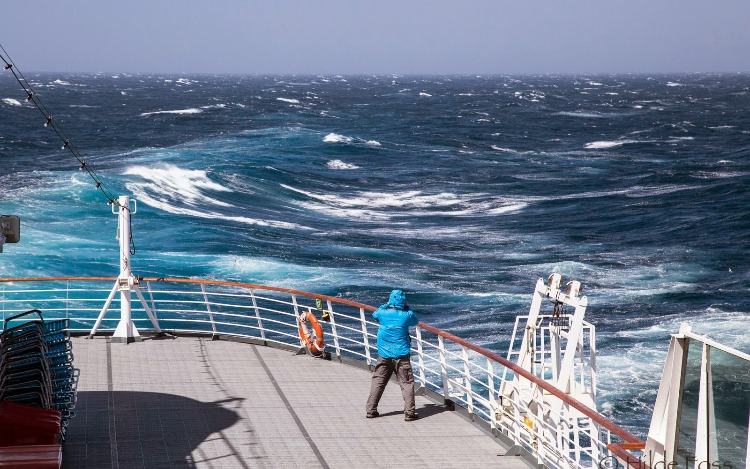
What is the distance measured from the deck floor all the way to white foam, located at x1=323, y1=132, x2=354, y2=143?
6203 centimetres

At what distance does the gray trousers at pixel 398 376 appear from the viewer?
10125mm

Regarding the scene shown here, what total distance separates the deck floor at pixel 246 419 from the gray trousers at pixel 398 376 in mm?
218

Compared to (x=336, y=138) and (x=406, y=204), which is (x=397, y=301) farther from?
(x=336, y=138)

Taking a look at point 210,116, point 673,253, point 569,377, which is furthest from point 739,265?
point 210,116

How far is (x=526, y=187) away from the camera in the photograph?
55.9 meters

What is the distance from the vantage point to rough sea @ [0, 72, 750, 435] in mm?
29719

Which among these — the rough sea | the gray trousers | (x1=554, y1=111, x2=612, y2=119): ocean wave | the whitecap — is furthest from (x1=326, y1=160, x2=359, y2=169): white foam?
(x1=554, y1=111, x2=612, y2=119): ocean wave

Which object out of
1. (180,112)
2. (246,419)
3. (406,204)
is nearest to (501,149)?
(406,204)

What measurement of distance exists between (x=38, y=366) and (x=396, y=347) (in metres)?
3.40

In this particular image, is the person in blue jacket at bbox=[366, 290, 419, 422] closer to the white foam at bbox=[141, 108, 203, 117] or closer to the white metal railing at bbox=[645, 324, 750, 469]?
the white metal railing at bbox=[645, 324, 750, 469]

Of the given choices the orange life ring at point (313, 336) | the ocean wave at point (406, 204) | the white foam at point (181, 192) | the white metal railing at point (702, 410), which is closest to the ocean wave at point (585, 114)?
the ocean wave at point (406, 204)

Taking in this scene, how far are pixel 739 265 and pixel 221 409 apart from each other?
2895cm

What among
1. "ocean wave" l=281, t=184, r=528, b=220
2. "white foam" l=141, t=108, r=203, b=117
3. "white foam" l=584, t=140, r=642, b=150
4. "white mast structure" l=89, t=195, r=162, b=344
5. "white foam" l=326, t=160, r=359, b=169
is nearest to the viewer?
"white mast structure" l=89, t=195, r=162, b=344

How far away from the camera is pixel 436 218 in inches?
1796
